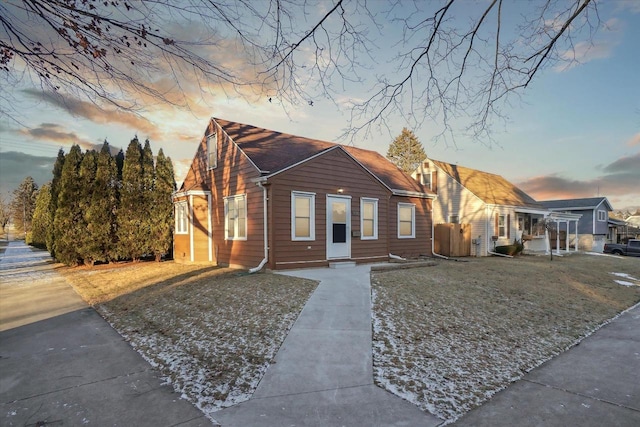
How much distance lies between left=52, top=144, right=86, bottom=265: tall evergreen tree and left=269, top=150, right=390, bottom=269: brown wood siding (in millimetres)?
10469

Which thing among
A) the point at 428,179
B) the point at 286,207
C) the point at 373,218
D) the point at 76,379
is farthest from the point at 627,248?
the point at 76,379

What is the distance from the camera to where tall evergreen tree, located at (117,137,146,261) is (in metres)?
16.7

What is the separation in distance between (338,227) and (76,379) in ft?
30.7

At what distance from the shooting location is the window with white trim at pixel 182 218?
15500 millimetres

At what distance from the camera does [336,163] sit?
12.7m

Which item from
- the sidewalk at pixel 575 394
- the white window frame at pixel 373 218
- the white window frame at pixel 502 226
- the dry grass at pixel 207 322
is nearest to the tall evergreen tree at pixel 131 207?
the dry grass at pixel 207 322

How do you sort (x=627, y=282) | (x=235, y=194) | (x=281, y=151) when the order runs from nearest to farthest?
(x=627, y=282) → (x=235, y=194) → (x=281, y=151)

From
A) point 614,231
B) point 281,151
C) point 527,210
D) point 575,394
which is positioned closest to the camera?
point 575,394

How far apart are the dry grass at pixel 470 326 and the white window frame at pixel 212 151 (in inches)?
329

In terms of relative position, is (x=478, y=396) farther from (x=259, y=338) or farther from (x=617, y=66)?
(x=617, y=66)

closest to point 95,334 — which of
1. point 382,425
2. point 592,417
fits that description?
point 382,425

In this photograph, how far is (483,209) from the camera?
20.8 metres

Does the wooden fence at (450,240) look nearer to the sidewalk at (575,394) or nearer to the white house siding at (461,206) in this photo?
the white house siding at (461,206)

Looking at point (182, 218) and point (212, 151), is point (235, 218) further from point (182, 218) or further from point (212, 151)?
point (182, 218)
